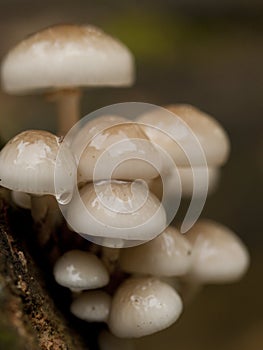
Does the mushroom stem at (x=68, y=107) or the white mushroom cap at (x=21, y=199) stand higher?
the mushroom stem at (x=68, y=107)

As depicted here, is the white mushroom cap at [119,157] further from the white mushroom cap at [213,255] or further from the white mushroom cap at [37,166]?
the white mushroom cap at [213,255]

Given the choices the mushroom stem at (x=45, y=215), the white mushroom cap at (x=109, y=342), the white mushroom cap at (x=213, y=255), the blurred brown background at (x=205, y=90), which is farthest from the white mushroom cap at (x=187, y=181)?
the blurred brown background at (x=205, y=90)

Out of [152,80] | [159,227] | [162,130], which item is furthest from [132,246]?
[152,80]

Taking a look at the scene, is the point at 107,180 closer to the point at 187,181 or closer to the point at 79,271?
the point at 79,271

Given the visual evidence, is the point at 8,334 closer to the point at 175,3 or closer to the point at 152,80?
the point at 152,80

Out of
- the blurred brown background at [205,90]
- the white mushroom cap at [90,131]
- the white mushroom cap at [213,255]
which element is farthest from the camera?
the blurred brown background at [205,90]

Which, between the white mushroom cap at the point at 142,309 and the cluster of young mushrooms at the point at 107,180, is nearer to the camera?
the cluster of young mushrooms at the point at 107,180

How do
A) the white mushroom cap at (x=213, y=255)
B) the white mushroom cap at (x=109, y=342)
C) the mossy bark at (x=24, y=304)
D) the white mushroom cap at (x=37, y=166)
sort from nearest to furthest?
the mossy bark at (x=24, y=304) → the white mushroom cap at (x=37, y=166) → the white mushroom cap at (x=109, y=342) → the white mushroom cap at (x=213, y=255)

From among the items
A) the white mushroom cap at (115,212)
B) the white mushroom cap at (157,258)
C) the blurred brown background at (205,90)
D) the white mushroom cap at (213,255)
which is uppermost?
the white mushroom cap at (115,212)

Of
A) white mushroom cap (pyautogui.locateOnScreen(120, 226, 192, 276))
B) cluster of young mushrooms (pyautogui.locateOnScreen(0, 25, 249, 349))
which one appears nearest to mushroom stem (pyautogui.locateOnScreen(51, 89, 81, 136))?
cluster of young mushrooms (pyautogui.locateOnScreen(0, 25, 249, 349))
